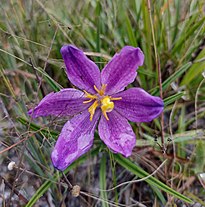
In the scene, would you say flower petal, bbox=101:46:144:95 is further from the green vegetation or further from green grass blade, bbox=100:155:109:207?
green grass blade, bbox=100:155:109:207

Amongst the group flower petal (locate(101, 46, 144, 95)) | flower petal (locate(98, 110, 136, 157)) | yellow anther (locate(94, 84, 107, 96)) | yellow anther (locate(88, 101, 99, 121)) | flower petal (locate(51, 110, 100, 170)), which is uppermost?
flower petal (locate(101, 46, 144, 95))

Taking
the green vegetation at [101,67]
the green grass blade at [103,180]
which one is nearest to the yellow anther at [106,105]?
the green vegetation at [101,67]

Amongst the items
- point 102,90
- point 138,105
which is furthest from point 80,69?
point 138,105

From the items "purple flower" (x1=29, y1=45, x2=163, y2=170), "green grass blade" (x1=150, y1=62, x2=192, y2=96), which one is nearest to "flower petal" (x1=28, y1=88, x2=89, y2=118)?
"purple flower" (x1=29, y1=45, x2=163, y2=170)

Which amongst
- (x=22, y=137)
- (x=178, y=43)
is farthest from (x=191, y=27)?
(x=22, y=137)

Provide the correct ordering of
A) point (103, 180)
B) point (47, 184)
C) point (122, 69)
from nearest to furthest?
point (122, 69) → point (47, 184) → point (103, 180)

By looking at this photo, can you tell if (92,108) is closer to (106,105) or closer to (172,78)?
(106,105)

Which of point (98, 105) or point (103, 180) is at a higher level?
point (98, 105)
